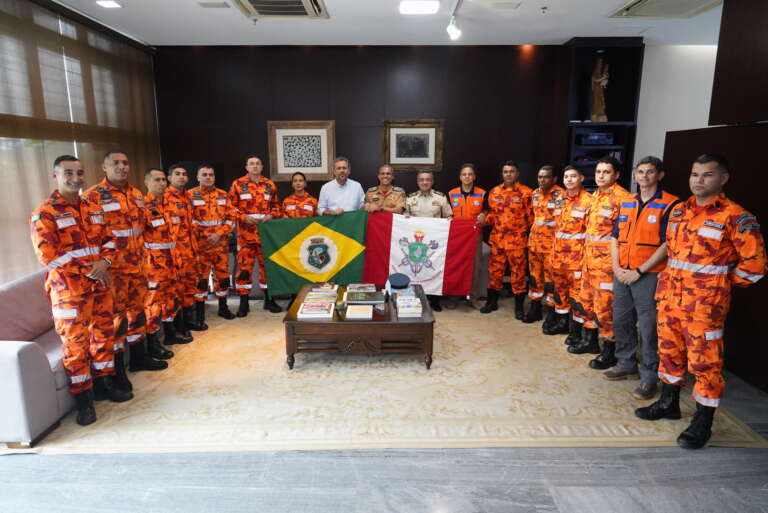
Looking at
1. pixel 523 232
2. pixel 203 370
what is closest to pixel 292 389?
pixel 203 370

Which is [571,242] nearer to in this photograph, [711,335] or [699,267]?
[699,267]

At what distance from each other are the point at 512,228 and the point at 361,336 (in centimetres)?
211

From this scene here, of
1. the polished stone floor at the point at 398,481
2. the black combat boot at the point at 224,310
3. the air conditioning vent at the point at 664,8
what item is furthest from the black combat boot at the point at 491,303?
the air conditioning vent at the point at 664,8

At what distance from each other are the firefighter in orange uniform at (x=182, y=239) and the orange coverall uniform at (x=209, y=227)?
0.42 feet

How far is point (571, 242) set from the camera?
3736mm

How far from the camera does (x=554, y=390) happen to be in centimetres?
314

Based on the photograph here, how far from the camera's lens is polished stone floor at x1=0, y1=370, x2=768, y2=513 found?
2072mm

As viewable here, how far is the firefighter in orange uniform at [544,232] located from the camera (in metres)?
4.13

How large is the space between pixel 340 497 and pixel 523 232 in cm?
328

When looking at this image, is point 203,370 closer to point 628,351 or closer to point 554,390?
point 554,390

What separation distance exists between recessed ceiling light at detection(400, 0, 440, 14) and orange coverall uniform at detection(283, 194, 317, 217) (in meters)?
2.08

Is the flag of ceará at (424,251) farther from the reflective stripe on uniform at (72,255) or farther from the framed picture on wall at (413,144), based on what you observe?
the reflective stripe on uniform at (72,255)

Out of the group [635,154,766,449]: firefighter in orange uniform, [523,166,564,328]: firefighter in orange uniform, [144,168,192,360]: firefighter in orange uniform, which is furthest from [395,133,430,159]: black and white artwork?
[635,154,766,449]: firefighter in orange uniform

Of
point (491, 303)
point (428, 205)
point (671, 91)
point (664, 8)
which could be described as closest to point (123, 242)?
point (428, 205)
